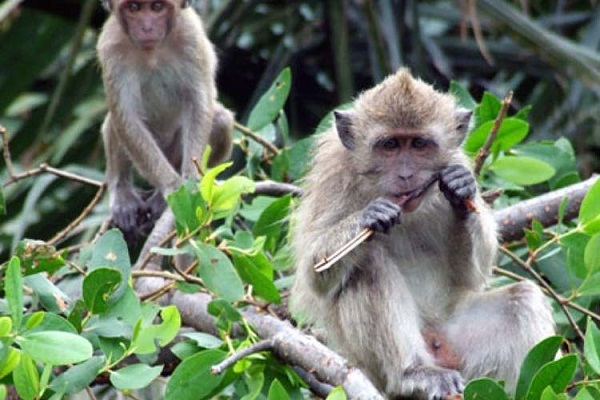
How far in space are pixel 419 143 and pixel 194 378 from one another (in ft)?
5.03

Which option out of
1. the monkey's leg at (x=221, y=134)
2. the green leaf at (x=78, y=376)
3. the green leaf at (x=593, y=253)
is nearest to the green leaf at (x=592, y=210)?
the green leaf at (x=593, y=253)

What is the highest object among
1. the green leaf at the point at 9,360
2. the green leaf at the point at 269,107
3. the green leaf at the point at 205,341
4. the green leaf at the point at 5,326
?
the green leaf at the point at 5,326

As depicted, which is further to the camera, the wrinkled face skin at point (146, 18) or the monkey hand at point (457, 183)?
the wrinkled face skin at point (146, 18)

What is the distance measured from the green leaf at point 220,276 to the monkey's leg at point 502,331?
126 centimetres

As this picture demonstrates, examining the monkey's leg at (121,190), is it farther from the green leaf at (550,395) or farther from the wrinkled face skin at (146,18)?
the green leaf at (550,395)

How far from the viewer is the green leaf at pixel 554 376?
4.47 metres

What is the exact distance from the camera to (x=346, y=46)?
9.80 m

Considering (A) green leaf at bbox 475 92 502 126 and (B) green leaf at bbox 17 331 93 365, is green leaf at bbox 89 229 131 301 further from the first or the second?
(A) green leaf at bbox 475 92 502 126

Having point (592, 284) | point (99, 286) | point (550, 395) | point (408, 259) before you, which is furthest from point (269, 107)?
point (550, 395)

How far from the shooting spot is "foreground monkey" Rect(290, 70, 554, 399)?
222 inches

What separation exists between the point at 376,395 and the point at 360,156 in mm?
1529

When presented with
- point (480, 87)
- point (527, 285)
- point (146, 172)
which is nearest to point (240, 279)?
point (527, 285)

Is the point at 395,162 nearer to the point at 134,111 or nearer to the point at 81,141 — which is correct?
the point at 134,111

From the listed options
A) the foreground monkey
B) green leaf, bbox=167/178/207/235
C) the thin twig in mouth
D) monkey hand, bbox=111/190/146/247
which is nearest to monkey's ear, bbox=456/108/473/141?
the foreground monkey
